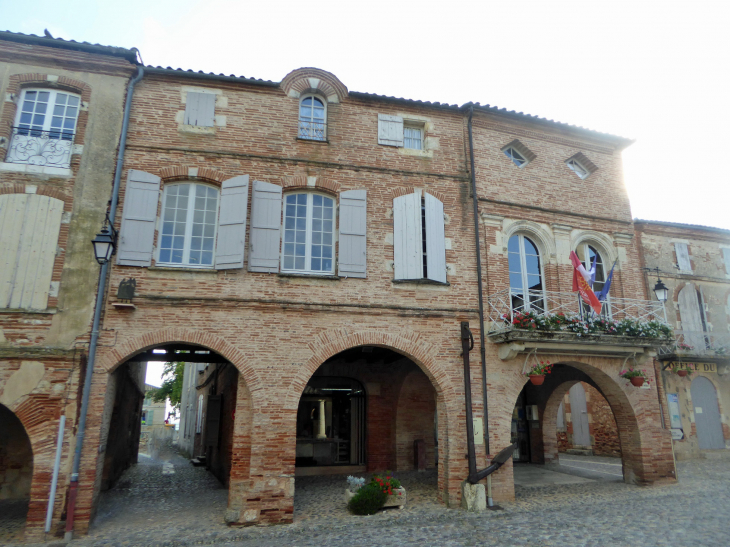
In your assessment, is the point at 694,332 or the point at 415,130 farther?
the point at 694,332

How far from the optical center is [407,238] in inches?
422

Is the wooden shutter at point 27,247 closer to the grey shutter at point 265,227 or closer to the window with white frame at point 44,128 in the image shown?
the window with white frame at point 44,128

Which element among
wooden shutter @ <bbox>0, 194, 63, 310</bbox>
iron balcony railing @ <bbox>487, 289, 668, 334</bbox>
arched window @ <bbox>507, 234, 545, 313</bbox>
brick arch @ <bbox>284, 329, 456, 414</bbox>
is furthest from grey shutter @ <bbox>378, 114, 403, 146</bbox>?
wooden shutter @ <bbox>0, 194, 63, 310</bbox>

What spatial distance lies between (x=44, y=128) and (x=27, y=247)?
2.47 meters

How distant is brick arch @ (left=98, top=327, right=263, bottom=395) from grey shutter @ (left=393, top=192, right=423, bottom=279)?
3.58 m

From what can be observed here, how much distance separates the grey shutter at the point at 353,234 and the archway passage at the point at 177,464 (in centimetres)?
308

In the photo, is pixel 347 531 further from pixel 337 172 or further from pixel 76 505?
pixel 337 172

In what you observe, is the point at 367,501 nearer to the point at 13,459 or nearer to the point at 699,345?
the point at 13,459

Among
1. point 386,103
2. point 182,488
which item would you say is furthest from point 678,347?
point 182,488

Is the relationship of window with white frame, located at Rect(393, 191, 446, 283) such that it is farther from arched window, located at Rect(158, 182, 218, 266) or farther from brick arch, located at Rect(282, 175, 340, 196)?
arched window, located at Rect(158, 182, 218, 266)

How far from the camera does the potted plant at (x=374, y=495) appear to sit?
910cm

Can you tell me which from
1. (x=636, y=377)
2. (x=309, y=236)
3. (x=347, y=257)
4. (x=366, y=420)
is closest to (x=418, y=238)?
(x=347, y=257)

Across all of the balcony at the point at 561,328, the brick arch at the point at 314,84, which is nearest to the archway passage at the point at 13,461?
the brick arch at the point at 314,84

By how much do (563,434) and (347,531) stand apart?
49.0 feet
